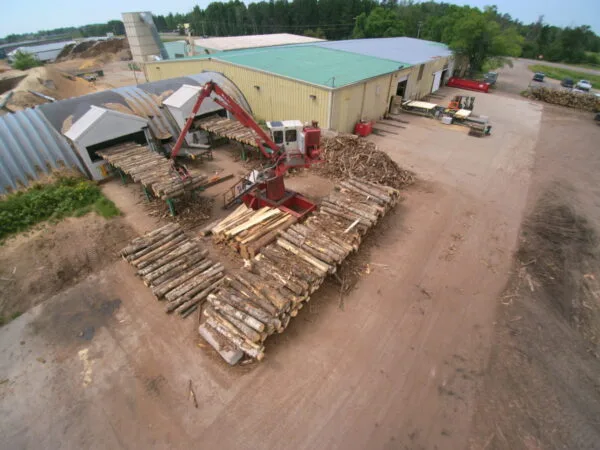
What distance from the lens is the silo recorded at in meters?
45.8

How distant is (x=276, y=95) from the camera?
24.7 metres

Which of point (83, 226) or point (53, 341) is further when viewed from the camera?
point (83, 226)

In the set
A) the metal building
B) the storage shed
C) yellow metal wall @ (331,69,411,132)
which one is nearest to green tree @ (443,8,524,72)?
Answer: yellow metal wall @ (331,69,411,132)

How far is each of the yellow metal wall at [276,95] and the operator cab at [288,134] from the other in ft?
14.1

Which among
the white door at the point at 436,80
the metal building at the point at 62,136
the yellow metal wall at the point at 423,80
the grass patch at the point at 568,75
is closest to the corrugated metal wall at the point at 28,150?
the metal building at the point at 62,136

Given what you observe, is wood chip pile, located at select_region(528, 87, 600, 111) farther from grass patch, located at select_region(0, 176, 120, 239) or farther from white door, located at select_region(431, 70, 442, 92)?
grass patch, located at select_region(0, 176, 120, 239)

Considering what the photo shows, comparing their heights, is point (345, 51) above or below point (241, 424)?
above

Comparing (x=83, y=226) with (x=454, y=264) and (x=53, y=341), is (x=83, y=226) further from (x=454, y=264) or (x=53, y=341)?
(x=454, y=264)

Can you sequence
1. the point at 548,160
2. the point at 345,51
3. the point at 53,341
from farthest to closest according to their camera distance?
the point at 345,51, the point at 548,160, the point at 53,341

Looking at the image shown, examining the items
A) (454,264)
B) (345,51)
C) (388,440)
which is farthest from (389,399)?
(345,51)

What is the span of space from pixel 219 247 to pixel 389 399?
28.9 ft

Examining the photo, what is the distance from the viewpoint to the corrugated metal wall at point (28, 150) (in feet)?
52.7

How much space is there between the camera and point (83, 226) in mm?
14281

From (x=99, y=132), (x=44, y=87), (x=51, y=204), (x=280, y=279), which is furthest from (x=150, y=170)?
(x=44, y=87)
